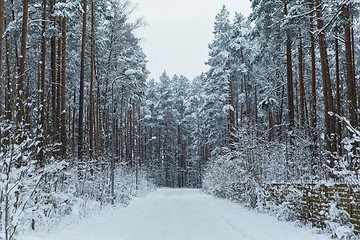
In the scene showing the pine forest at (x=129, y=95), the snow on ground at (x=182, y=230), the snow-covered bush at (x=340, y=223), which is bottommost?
the snow on ground at (x=182, y=230)

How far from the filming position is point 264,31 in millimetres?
20625

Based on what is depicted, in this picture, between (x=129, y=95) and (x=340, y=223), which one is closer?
(x=340, y=223)

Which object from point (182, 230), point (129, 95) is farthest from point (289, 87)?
point (129, 95)

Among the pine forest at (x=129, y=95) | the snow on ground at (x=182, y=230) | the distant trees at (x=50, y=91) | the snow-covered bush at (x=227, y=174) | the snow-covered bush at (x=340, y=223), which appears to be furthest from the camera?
the snow-covered bush at (x=227, y=174)

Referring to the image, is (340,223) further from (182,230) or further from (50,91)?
(50,91)

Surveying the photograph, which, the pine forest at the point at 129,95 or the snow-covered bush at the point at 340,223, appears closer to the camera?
the snow-covered bush at the point at 340,223

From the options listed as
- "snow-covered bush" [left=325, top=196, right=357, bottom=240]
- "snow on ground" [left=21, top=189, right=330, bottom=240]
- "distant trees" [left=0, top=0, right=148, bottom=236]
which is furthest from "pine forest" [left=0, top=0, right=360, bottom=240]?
"snow on ground" [left=21, top=189, right=330, bottom=240]

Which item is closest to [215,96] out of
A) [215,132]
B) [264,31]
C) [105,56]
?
[215,132]

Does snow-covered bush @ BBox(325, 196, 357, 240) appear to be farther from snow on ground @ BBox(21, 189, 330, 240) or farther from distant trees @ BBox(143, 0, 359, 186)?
distant trees @ BBox(143, 0, 359, 186)

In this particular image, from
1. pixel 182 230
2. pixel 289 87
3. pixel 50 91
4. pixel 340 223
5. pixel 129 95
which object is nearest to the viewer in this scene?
pixel 340 223

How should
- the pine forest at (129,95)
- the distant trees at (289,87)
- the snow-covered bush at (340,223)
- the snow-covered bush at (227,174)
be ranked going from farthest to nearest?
the snow-covered bush at (227,174) < the distant trees at (289,87) < the pine forest at (129,95) < the snow-covered bush at (340,223)

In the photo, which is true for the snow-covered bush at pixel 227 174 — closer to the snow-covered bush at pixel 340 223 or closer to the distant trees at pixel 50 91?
the distant trees at pixel 50 91

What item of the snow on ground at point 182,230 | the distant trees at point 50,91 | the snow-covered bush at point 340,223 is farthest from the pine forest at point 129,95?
the snow on ground at point 182,230

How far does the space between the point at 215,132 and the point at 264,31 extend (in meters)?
22.8
